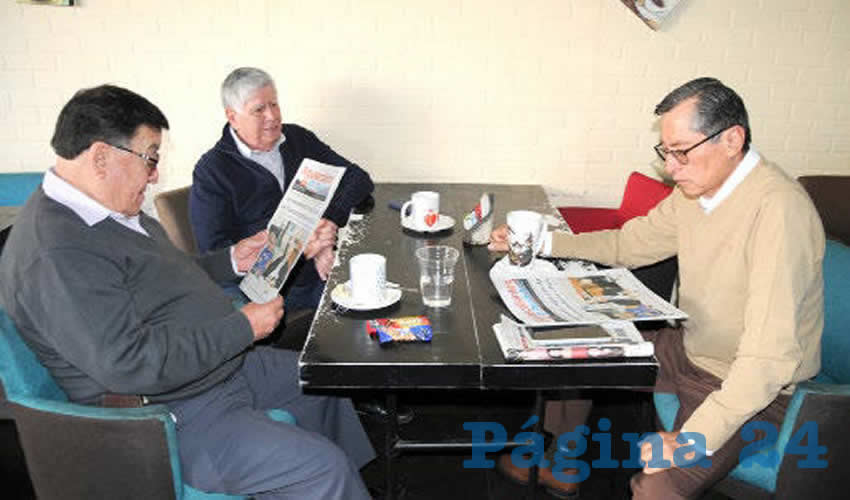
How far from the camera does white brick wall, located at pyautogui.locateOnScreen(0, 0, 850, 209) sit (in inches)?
119

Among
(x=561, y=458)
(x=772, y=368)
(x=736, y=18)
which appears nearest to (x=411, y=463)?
(x=561, y=458)

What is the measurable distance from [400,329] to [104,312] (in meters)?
0.62

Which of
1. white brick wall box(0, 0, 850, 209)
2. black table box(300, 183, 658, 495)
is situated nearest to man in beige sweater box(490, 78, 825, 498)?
black table box(300, 183, 658, 495)

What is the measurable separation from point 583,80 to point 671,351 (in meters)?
1.58

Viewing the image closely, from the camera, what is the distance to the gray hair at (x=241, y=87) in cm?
235

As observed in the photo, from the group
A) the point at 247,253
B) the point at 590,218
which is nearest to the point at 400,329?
the point at 247,253

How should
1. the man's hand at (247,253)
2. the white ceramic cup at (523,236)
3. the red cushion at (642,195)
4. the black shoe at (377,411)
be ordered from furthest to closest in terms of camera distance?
the red cushion at (642,195)
the black shoe at (377,411)
the man's hand at (247,253)
the white ceramic cup at (523,236)

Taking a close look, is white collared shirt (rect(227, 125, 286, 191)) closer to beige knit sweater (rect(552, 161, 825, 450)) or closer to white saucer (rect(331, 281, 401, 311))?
white saucer (rect(331, 281, 401, 311))

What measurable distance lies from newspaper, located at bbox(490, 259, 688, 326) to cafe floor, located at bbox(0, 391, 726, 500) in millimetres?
685

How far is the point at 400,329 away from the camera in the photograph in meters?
1.52

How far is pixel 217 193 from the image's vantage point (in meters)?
2.33

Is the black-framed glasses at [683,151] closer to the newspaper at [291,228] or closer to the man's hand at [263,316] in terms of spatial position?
the newspaper at [291,228]

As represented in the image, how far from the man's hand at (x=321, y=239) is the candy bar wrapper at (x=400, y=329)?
75 cm

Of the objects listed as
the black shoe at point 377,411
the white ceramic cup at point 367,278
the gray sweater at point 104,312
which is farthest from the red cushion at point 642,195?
the gray sweater at point 104,312
